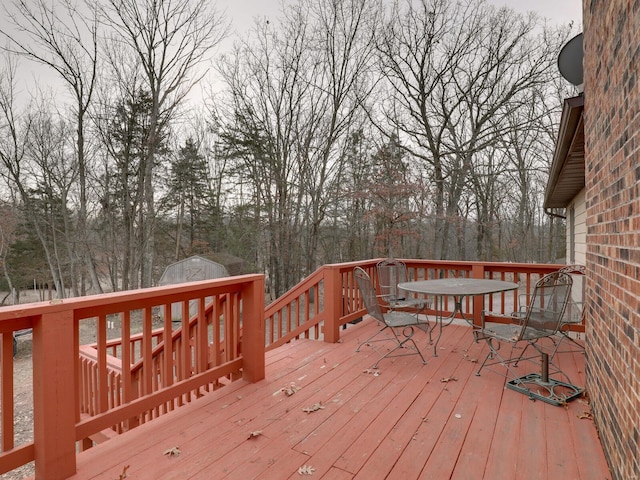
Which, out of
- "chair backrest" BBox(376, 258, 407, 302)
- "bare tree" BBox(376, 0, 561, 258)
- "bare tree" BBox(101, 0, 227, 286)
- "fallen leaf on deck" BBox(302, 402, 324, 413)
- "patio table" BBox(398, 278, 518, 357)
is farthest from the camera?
"bare tree" BBox(376, 0, 561, 258)

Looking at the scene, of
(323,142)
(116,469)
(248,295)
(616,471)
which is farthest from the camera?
(323,142)

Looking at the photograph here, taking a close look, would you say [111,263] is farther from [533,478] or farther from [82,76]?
[533,478]

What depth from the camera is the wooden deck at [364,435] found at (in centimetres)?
195

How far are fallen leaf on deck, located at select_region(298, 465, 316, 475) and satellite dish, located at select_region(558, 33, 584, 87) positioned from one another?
14.6 feet

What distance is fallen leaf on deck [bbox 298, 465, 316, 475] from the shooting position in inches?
75.6

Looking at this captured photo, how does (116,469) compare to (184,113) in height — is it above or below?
below

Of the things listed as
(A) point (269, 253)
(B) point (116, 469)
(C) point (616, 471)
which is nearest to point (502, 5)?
(A) point (269, 253)

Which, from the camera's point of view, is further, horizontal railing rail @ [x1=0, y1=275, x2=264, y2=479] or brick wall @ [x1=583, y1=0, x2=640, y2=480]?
horizontal railing rail @ [x1=0, y1=275, x2=264, y2=479]

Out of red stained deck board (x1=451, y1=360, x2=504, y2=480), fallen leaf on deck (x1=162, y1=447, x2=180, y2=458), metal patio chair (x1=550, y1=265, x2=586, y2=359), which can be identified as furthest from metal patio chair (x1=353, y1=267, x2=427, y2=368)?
fallen leaf on deck (x1=162, y1=447, x2=180, y2=458)

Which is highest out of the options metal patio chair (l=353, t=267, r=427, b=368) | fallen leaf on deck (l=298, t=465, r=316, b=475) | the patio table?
the patio table

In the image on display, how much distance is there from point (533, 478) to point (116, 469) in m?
2.26

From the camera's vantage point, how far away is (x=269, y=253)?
13852mm

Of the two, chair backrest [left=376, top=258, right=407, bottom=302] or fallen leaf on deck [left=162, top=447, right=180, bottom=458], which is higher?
chair backrest [left=376, top=258, right=407, bottom=302]

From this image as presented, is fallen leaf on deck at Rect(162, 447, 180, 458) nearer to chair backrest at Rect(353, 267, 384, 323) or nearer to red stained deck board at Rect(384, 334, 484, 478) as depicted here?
red stained deck board at Rect(384, 334, 484, 478)
